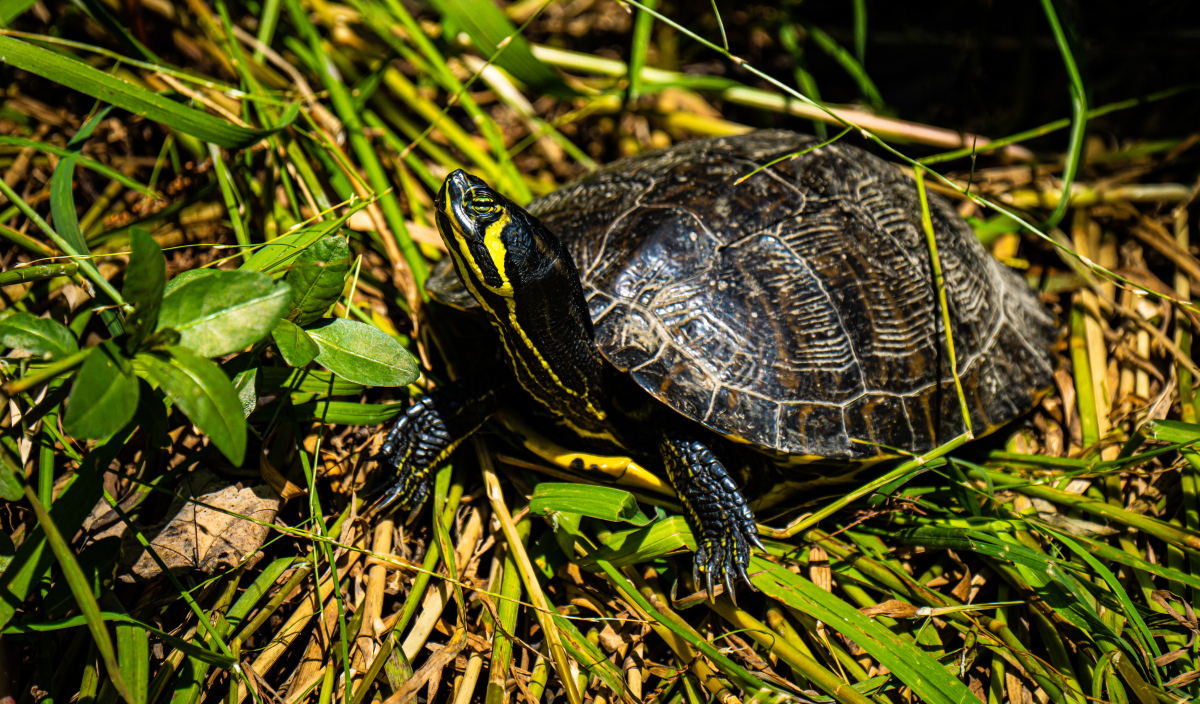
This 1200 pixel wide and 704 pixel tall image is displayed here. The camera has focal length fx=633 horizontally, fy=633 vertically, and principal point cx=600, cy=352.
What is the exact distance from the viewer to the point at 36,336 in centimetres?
122

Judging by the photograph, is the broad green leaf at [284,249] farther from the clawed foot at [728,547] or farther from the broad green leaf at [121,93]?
the clawed foot at [728,547]

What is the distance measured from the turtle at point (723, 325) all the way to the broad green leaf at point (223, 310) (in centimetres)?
59

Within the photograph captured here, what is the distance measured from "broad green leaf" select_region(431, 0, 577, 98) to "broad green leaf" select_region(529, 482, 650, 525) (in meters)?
1.72

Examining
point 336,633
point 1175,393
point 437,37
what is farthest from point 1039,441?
point 437,37

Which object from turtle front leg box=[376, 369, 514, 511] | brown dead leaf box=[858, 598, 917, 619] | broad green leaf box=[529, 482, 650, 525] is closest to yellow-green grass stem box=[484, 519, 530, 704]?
broad green leaf box=[529, 482, 650, 525]

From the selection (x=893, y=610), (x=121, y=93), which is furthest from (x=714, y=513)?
(x=121, y=93)

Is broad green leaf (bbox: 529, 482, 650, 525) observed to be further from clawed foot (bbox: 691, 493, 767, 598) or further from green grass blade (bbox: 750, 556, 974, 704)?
green grass blade (bbox: 750, 556, 974, 704)

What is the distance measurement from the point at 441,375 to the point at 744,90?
2.04 meters

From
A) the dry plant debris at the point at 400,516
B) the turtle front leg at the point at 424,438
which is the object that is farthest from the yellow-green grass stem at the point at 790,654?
the turtle front leg at the point at 424,438

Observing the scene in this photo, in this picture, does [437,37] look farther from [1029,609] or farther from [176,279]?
[1029,609]

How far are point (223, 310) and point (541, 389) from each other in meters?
0.98

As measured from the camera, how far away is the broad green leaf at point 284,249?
1720 millimetres

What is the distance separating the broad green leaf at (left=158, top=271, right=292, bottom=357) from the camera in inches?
51.0

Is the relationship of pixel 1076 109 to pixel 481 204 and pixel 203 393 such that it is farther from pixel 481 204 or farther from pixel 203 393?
pixel 203 393
